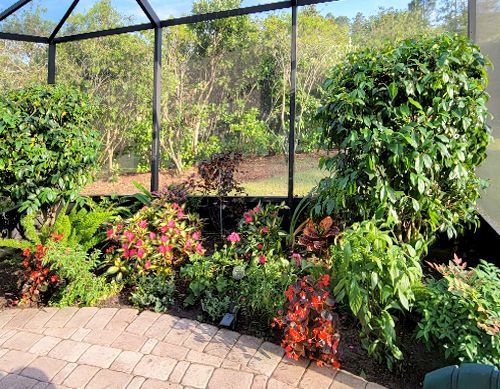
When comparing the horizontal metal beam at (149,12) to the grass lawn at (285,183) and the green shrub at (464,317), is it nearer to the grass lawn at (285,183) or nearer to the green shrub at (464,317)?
the grass lawn at (285,183)

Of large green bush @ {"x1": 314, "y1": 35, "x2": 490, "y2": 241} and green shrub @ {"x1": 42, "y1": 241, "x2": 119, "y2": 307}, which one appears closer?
large green bush @ {"x1": 314, "y1": 35, "x2": 490, "y2": 241}

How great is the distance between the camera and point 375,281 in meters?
2.29

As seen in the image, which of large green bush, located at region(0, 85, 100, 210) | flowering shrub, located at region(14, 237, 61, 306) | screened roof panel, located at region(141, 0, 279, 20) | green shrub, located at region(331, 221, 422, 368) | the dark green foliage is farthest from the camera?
screened roof panel, located at region(141, 0, 279, 20)

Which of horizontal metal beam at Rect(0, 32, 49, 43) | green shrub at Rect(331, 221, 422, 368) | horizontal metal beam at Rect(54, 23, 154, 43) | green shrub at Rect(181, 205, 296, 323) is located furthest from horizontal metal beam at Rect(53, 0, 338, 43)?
green shrub at Rect(331, 221, 422, 368)

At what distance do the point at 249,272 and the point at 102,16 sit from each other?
143 inches

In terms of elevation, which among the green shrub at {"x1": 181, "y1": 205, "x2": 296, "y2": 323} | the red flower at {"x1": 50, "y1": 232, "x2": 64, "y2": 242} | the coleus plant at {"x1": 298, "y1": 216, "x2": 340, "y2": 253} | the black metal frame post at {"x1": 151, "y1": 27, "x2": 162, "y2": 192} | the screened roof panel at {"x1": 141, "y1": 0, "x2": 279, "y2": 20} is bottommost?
the green shrub at {"x1": 181, "y1": 205, "x2": 296, "y2": 323}

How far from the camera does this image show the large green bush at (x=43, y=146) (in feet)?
12.7

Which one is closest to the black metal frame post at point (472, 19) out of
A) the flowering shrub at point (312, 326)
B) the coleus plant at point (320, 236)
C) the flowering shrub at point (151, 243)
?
the coleus plant at point (320, 236)

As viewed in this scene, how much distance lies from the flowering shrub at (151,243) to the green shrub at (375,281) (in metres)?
1.47

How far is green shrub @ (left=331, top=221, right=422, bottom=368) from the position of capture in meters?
2.33

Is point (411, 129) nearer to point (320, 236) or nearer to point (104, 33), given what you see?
point (320, 236)

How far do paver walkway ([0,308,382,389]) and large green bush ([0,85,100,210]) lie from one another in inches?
52.6

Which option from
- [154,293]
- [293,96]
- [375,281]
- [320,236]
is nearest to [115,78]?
[293,96]

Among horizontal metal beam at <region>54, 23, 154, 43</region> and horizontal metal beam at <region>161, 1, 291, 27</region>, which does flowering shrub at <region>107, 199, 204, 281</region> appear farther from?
horizontal metal beam at <region>54, 23, 154, 43</region>
